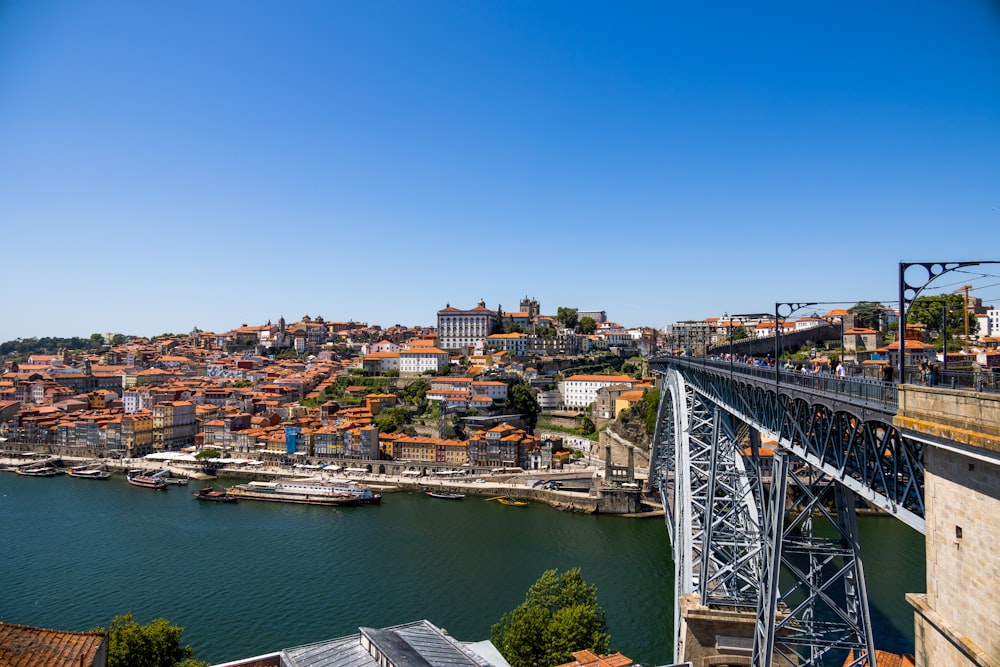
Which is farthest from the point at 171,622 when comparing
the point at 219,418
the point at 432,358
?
the point at 432,358

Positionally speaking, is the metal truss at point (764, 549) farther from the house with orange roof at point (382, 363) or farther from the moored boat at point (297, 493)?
the house with orange roof at point (382, 363)

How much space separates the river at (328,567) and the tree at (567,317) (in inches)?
1431

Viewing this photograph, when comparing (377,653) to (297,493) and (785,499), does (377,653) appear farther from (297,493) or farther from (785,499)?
Answer: (297,493)

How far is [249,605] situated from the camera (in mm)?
14320

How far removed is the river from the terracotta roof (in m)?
7.17

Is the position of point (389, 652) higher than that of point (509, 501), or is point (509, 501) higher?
point (389, 652)

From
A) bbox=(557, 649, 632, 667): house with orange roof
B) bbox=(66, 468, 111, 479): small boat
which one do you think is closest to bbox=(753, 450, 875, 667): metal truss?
bbox=(557, 649, 632, 667): house with orange roof

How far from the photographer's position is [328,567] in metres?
17.3

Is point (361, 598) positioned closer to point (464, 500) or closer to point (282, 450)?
point (464, 500)

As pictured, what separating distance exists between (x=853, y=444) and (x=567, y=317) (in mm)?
56074

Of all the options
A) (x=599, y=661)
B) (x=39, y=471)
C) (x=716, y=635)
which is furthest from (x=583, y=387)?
(x=599, y=661)

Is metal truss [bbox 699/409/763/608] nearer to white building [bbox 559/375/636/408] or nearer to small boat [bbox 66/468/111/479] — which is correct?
white building [bbox 559/375/636/408]

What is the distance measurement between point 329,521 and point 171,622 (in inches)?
368

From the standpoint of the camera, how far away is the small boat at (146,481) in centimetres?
2879
